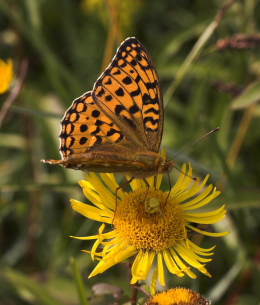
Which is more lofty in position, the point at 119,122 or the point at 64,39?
the point at 64,39

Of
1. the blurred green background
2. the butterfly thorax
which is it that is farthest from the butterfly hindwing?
the blurred green background

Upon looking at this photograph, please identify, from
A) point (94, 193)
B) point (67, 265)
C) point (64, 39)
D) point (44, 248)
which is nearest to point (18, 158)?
point (44, 248)

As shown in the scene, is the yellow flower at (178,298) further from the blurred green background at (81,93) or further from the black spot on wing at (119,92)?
the blurred green background at (81,93)

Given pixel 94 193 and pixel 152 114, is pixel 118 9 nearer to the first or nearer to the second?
pixel 152 114

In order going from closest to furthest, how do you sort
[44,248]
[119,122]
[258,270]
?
1. [119,122]
2. [258,270]
3. [44,248]

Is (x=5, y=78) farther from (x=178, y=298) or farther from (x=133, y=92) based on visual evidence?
(x=178, y=298)

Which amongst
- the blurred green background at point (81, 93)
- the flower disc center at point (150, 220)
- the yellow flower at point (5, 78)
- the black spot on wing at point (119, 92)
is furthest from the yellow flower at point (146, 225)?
the yellow flower at point (5, 78)
